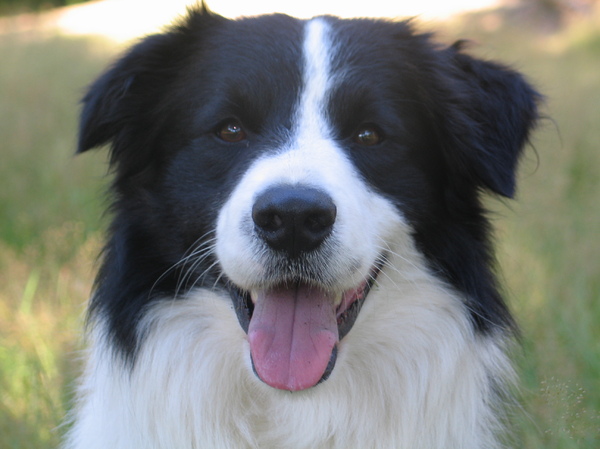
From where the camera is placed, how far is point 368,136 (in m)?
2.77

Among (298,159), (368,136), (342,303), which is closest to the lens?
(298,159)

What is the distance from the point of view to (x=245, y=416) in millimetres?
2785

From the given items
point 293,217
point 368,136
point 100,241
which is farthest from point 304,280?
point 100,241

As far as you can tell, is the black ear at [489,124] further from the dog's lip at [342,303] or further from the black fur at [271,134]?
the dog's lip at [342,303]

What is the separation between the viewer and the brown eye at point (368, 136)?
9.02 ft

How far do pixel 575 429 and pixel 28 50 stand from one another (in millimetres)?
9784

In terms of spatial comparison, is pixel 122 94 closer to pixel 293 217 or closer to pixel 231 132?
pixel 231 132

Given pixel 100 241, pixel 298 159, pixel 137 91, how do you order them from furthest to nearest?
1. pixel 100 241
2. pixel 137 91
3. pixel 298 159

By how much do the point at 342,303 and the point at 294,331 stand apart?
0.78 ft

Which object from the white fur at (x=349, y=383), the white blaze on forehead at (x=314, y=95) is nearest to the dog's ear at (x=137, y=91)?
the white blaze on forehead at (x=314, y=95)

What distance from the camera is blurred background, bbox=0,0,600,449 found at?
3.57m

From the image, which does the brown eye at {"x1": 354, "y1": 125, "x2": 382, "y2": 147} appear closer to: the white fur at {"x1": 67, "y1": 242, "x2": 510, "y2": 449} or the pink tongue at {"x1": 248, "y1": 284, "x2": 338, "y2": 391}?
the white fur at {"x1": 67, "y1": 242, "x2": 510, "y2": 449}

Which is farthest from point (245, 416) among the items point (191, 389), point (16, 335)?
point (16, 335)

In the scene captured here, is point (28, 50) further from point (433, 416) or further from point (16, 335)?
point (433, 416)
